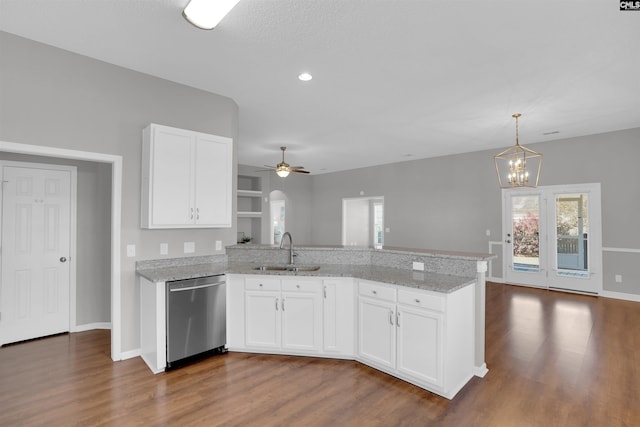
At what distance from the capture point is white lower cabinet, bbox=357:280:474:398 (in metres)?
2.44

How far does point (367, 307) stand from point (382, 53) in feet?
7.64

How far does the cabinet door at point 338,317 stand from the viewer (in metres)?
3.04

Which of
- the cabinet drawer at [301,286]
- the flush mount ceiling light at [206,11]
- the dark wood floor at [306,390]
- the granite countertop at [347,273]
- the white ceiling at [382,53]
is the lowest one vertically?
the dark wood floor at [306,390]

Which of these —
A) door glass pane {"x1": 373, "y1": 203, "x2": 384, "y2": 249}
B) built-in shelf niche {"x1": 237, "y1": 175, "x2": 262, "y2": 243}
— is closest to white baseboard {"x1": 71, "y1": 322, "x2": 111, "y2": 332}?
built-in shelf niche {"x1": 237, "y1": 175, "x2": 262, "y2": 243}

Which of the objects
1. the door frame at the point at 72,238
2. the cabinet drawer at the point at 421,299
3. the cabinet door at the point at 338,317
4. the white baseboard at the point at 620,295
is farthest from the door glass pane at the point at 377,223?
the door frame at the point at 72,238

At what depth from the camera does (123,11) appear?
229 cm

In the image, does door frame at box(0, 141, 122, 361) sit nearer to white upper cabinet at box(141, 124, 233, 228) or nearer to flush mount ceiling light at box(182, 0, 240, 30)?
white upper cabinet at box(141, 124, 233, 228)

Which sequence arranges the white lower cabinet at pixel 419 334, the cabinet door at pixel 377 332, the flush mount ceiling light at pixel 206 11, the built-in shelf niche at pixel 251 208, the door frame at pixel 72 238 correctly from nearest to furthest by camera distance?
the flush mount ceiling light at pixel 206 11 < the white lower cabinet at pixel 419 334 < the cabinet door at pixel 377 332 < the door frame at pixel 72 238 < the built-in shelf niche at pixel 251 208

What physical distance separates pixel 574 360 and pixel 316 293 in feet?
8.63

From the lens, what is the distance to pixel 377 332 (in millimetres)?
2842

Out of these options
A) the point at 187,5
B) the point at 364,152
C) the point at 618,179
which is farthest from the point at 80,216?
the point at 618,179

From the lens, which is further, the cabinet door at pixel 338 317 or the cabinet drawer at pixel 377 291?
the cabinet door at pixel 338 317

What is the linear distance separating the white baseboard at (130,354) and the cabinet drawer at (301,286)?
1.61 meters

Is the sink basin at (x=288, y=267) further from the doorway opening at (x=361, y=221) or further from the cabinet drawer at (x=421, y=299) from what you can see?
the doorway opening at (x=361, y=221)
